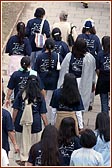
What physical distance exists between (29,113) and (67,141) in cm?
140

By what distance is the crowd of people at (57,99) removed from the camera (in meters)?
7.11

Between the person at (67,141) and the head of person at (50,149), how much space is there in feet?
1.28

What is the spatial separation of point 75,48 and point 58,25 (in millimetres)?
1834

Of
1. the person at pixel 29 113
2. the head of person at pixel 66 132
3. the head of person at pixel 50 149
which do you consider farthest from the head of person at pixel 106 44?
the head of person at pixel 50 149

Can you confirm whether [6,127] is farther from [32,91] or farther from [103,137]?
[103,137]

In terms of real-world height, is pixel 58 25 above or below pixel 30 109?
above

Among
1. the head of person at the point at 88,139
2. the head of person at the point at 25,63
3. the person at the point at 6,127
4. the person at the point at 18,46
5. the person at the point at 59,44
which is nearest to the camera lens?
the head of person at the point at 88,139

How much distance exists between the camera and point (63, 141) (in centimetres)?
746

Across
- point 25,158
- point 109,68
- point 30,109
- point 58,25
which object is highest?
point 58,25

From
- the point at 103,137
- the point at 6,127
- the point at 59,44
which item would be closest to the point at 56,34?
the point at 59,44

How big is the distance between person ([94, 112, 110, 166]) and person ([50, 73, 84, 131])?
967mm

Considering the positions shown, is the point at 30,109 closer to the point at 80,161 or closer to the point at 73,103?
the point at 73,103

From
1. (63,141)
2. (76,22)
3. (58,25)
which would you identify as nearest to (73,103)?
(63,141)

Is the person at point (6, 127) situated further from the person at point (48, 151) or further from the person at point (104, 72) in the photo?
the person at point (104, 72)
